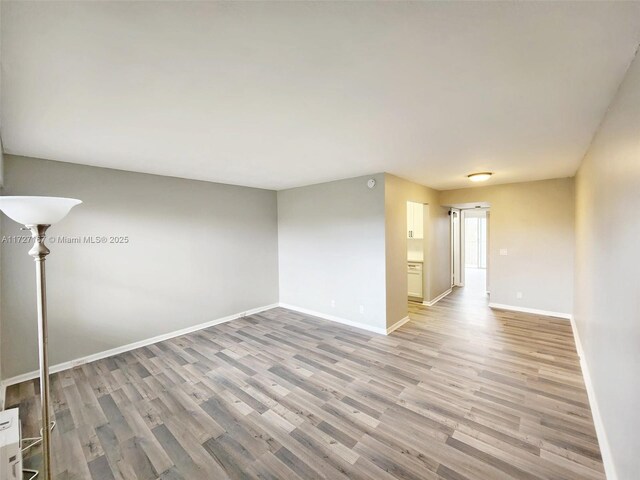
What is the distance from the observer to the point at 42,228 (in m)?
1.41

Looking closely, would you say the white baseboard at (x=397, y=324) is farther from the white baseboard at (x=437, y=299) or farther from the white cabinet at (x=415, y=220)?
the white cabinet at (x=415, y=220)

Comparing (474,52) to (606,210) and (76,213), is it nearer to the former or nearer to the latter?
(606,210)

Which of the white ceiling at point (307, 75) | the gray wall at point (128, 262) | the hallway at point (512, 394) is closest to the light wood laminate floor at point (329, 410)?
the hallway at point (512, 394)

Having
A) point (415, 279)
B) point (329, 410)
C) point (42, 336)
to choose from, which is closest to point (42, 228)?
point (42, 336)

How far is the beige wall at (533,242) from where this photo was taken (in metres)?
4.50

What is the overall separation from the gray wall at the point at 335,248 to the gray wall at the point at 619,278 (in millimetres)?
2281

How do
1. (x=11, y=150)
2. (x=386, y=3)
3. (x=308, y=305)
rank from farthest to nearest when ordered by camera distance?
(x=308, y=305)
(x=11, y=150)
(x=386, y=3)

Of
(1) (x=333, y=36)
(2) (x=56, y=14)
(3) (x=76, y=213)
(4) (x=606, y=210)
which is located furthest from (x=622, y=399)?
(3) (x=76, y=213)

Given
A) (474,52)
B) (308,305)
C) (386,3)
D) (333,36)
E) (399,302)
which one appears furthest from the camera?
(308,305)

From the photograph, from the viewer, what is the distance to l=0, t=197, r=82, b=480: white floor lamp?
1275 millimetres

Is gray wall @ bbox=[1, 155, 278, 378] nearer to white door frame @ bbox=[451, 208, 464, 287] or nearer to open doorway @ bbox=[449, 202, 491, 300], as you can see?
open doorway @ bbox=[449, 202, 491, 300]

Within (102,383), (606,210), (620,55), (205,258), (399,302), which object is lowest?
(102,383)

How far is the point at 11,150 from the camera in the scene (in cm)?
266

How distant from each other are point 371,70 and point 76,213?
12.5ft
